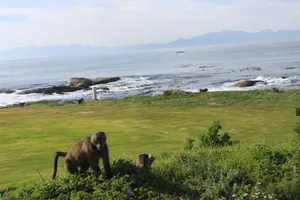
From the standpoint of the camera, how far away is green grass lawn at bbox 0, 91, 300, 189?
42.2 ft

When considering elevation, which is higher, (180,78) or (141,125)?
(180,78)

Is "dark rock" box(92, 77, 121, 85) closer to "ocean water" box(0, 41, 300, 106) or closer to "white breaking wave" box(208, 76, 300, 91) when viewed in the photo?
"ocean water" box(0, 41, 300, 106)

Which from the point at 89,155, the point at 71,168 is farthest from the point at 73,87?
the point at 89,155

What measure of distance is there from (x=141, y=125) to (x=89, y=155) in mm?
13033

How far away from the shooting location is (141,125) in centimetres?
1972

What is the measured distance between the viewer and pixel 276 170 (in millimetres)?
7445

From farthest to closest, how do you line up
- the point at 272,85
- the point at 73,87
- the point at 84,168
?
the point at 73,87
the point at 272,85
the point at 84,168

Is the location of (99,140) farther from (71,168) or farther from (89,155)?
(71,168)

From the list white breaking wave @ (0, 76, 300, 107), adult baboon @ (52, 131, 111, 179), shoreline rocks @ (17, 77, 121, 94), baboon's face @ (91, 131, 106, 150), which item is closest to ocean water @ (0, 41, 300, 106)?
white breaking wave @ (0, 76, 300, 107)

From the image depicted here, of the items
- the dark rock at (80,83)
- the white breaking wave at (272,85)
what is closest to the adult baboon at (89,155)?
the white breaking wave at (272,85)

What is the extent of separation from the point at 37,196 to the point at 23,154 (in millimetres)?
7120

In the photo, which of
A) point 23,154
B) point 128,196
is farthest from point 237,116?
point 128,196

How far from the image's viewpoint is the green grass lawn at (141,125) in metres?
12.9

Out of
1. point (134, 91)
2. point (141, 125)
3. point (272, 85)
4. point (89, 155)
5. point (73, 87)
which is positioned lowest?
point (272, 85)
